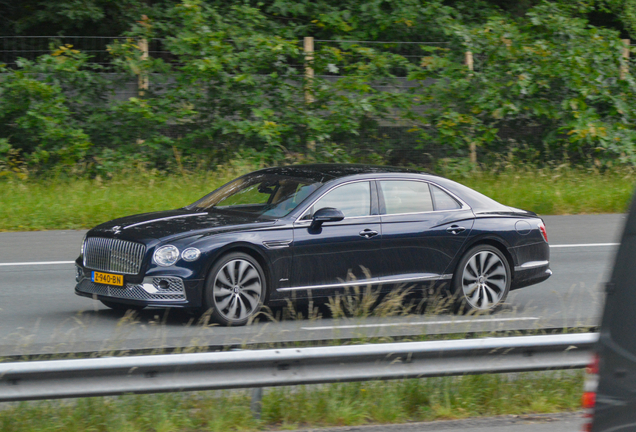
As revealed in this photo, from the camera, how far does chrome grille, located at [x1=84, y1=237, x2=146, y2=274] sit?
25.9ft

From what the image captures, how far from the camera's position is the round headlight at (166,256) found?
780 cm

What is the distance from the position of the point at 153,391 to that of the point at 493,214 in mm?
5361

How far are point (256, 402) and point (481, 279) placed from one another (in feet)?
14.5

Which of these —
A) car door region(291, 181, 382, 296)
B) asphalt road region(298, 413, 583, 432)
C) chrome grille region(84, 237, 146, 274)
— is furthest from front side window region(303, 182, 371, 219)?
asphalt road region(298, 413, 583, 432)

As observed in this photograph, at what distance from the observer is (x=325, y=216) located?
8.31 meters

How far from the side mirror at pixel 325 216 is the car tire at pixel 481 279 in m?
1.48

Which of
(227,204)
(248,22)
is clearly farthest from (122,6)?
(227,204)

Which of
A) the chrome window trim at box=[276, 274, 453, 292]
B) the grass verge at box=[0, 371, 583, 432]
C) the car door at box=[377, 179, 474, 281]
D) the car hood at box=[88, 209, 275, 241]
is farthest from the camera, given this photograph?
the car door at box=[377, 179, 474, 281]

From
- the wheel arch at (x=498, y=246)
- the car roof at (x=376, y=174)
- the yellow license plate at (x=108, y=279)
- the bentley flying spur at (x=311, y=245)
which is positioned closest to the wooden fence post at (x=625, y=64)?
the bentley flying spur at (x=311, y=245)

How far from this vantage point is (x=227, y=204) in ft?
30.0

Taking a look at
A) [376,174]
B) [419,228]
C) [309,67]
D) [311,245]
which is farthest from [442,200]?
[309,67]

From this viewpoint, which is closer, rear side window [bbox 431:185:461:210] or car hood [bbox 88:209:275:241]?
car hood [bbox 88:209:275:241]

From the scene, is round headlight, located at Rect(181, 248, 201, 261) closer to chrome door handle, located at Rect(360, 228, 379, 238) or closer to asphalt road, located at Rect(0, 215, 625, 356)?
asphalt road, located at Rect(0, 215, 625, 356)

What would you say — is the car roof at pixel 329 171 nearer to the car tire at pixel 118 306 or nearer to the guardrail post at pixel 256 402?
the car tire at pixel 118 306
